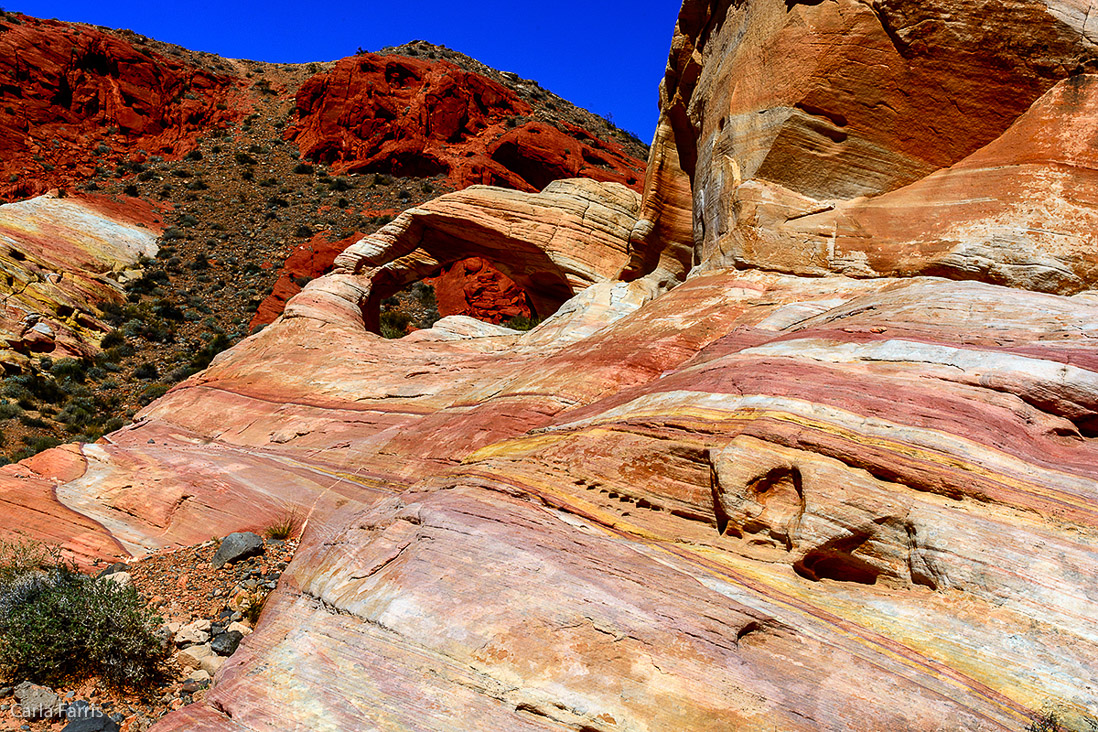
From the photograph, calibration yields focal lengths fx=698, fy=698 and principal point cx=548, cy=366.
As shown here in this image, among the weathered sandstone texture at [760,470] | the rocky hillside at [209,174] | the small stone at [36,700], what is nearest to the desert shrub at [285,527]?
the weathered sandstone texture at [760,470]

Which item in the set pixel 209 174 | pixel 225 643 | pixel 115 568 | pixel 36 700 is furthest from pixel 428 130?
pixel 36 700

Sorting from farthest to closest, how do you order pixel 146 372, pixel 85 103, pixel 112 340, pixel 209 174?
pixel 85 103 < pixel 209 174 < pixel 112 340 < pixel 146 372

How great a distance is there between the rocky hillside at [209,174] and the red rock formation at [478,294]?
0.39ft

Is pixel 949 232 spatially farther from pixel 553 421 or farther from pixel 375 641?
pixel 375 641

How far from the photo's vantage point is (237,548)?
7.68 metres

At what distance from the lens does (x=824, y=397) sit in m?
5.26

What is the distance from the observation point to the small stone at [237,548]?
7.58m

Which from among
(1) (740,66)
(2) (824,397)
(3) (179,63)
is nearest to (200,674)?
(2) (824,397)

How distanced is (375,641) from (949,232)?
6.58m

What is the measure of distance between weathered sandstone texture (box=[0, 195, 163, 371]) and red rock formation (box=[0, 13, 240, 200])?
20.3ft

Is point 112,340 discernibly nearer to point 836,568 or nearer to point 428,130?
point 428,130

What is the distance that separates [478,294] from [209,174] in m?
20.1

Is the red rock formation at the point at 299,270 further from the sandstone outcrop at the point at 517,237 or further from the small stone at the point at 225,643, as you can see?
the small stone at the point at 225,643

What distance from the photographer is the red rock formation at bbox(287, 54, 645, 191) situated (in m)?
42.5
